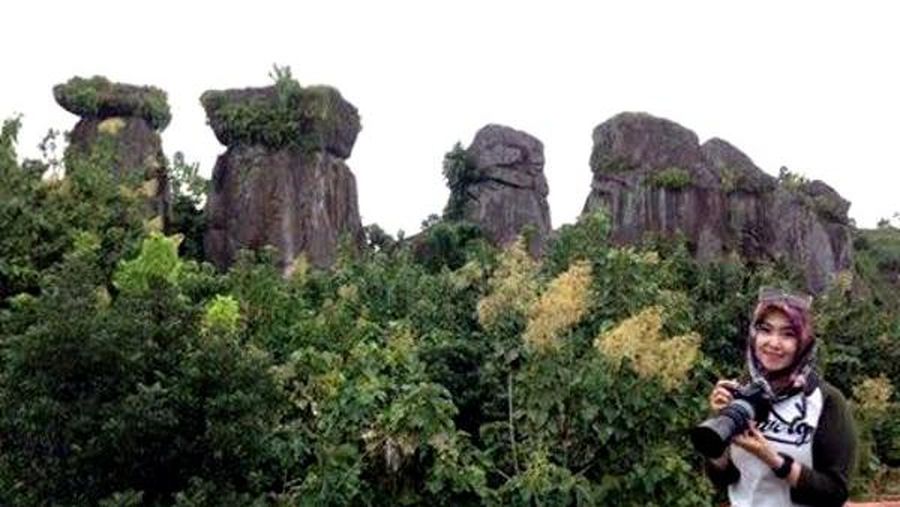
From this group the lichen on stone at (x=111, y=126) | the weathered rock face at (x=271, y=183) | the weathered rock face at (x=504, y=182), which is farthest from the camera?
the weathered rock face at (x=504, y=182)

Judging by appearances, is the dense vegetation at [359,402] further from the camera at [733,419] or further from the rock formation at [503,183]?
the rock formation at [503,183]

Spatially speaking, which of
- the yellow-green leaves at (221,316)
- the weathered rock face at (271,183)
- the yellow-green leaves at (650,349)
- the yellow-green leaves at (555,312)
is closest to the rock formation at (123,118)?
the weathered rock face at (271,183)

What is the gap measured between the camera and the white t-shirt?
0.09ft

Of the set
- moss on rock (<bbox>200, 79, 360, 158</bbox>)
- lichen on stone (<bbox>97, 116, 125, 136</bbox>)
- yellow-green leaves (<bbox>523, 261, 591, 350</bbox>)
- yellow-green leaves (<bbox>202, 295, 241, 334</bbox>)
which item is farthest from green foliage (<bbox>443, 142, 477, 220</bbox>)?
yellow-green leaves (<bbox>523, 261, 591, 350</bbox>)

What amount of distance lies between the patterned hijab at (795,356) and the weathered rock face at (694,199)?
49.5 ft

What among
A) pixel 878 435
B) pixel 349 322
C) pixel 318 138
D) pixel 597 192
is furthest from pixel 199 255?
pixel 878 435

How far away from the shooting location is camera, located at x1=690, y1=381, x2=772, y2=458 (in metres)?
2.00

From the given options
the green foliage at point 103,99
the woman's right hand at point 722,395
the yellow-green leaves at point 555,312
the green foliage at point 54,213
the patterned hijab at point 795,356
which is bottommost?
the woman's right hand at point 722,395

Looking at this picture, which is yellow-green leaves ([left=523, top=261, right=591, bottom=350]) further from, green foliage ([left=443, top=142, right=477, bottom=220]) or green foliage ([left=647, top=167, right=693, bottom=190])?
green foliage ([left=443, top=142, right=477, bottom=220])

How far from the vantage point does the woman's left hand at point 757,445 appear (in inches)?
81.6

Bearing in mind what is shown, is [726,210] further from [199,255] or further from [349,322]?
[349,322]

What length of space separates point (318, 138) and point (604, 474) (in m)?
11.3

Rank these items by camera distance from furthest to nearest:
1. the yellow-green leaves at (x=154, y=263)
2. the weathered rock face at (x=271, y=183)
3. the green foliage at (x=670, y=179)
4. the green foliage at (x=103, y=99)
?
the green foliage at (x=103, y=99), the weathered rock face at (x=271, y=183), the green foliage at (x=670, y=179), the yellow-green leaves at (x=154, y=263)

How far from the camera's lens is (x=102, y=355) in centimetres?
670
